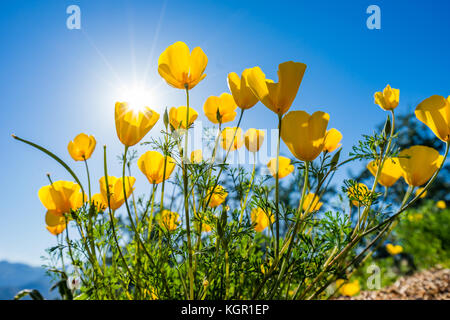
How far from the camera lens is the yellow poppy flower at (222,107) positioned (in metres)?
0.91

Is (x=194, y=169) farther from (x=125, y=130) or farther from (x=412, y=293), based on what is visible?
(x=412, y=293)

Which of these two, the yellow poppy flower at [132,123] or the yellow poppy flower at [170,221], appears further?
the yellow poppy flower at [170,221]

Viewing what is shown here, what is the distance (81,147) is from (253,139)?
515mm

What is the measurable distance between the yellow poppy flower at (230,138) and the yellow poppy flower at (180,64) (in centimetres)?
19

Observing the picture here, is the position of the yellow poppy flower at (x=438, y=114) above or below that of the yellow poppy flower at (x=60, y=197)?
above

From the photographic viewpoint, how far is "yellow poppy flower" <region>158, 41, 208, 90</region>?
75 cm

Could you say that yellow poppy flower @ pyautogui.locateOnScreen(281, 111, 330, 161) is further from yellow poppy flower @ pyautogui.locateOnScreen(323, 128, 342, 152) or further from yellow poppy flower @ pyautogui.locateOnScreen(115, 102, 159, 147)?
yellow poppy flower @ pyautogui.locateOnScreen(115, 102, 159, 147)

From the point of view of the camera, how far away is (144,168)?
865mm

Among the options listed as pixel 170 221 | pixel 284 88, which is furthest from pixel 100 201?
pixel 284 88

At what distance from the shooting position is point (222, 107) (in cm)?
92

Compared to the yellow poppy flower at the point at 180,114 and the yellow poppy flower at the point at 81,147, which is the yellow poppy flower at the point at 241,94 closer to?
the yellow poppy flower at the point at 180,114

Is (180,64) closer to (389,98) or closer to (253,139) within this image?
(253,139)

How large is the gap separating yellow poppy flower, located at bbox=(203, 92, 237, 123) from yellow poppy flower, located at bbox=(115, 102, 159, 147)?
25 cm

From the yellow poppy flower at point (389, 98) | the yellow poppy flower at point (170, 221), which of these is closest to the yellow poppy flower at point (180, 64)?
the yellow poppy flower at point (170, 221)
